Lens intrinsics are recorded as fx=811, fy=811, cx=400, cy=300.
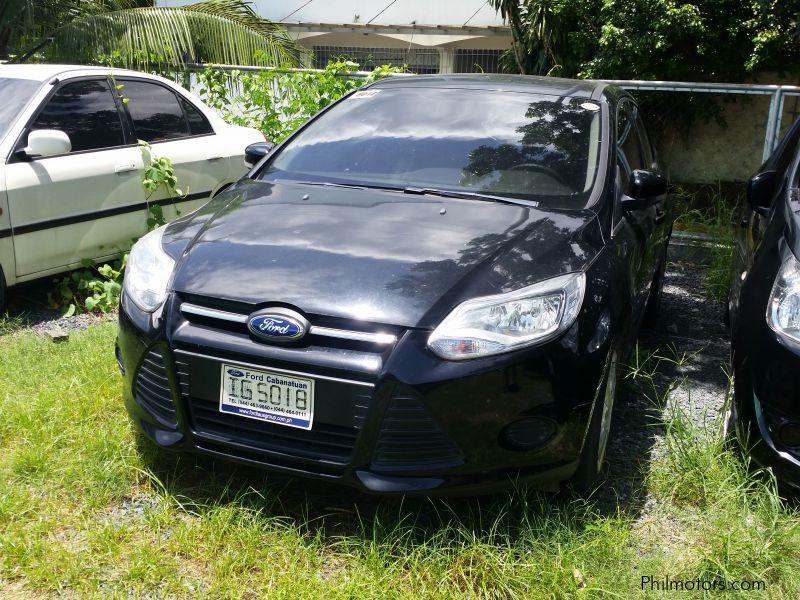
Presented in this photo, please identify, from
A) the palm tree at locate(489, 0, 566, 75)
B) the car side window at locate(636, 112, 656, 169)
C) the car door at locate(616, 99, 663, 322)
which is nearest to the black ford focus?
the car door at locate(616, 99, 663, 322)

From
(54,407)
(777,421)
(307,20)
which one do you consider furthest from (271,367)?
(307,20)

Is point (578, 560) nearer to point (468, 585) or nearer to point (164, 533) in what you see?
point (468, 585)

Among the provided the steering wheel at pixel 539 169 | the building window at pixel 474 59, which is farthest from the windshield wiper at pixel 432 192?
the building window at pixel 474 59

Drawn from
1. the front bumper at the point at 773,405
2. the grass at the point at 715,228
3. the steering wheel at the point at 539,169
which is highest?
the steering wheel at the point at 539,169

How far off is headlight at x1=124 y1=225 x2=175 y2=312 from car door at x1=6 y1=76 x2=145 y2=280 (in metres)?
1.85

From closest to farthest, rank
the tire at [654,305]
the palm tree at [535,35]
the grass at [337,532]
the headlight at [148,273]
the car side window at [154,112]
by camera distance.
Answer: the grass at [337,532] → the headlight at [148,273] → the tire at [654,305] → the car side window at [154,112] → the palm tree at [535,35]

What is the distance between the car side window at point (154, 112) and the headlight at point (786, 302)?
14.0ft

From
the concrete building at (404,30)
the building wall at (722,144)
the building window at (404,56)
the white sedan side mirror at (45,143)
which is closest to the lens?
the white sedan side mirror at (45,143)

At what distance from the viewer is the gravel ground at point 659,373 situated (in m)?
3.34

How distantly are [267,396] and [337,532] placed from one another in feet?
1.91

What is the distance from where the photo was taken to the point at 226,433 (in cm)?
278

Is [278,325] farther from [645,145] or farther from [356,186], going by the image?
[645,145]

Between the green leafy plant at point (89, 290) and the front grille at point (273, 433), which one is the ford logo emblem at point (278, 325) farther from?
the green leafy plant at point (89, 290)

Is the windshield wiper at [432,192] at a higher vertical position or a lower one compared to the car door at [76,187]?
higher
